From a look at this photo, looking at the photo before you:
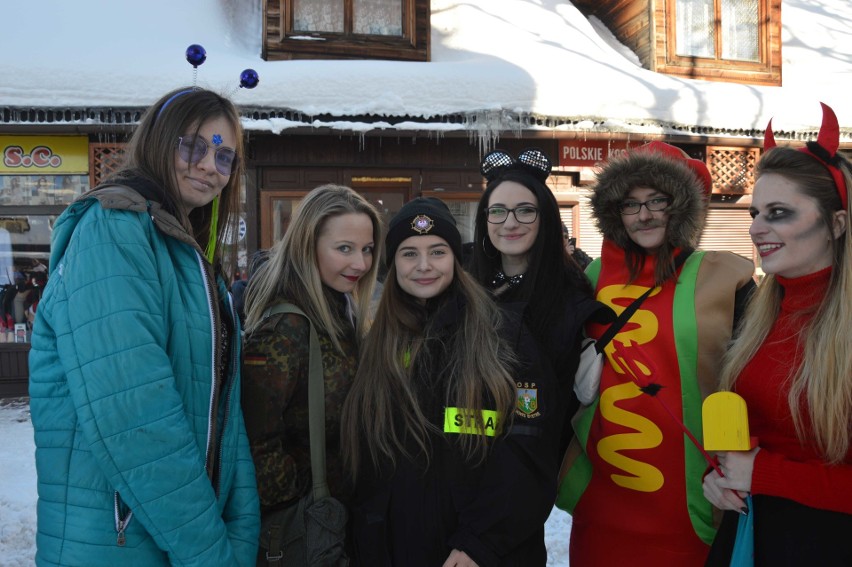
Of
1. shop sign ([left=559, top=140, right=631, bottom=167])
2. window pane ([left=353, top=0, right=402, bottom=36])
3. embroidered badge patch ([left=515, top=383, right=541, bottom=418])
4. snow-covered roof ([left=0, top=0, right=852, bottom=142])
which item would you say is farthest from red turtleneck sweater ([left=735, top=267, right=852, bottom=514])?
window pane ([left=353, top=0, right=402, bottom=36])

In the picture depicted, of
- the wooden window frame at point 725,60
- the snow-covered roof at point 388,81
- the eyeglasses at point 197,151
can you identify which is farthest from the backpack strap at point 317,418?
the wooden window frame at point 725,60

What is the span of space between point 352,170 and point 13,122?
4.02 meters

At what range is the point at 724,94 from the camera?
8891 mm

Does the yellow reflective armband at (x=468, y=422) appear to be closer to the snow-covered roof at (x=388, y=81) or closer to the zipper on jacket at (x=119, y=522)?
the zipper on jacket at (x=119, y=522)

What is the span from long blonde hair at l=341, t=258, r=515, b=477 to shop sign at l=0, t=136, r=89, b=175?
7413 mm

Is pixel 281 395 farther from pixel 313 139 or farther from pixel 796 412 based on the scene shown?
pixel 313 139

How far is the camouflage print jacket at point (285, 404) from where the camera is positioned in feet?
6.29

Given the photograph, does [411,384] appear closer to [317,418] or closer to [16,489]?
[317,418]

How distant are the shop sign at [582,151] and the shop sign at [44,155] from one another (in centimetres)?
632

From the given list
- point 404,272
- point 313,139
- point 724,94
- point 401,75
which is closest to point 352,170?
point 313,139

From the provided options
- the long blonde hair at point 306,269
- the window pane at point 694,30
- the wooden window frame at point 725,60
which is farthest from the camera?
the window pane at point 694,30

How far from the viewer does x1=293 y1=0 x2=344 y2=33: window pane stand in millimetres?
8414

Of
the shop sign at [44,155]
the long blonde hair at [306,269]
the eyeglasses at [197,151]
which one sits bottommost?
the long blonde hair at [306,269]

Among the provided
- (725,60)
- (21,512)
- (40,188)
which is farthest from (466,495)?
(725,60)
